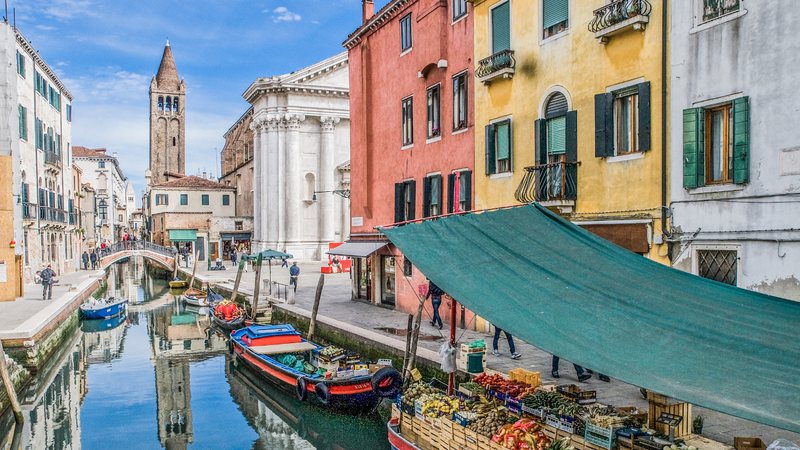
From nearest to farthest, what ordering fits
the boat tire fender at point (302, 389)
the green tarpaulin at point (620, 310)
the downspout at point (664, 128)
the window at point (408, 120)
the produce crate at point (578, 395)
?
the green tarpaulin at point (620, 310) → the produce crate at point (578, 395) → the downspout at point (664, 128) → the boat tire fender at point (302, 389) → the window at point (408, 120)

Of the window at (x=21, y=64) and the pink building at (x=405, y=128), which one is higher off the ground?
the window at (x=21, y=64)

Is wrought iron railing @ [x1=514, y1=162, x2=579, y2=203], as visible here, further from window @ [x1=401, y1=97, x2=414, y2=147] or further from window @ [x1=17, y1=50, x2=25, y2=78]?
window @ [x1=17, y1=50, x2=25, y2=78]

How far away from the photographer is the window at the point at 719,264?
480 inches

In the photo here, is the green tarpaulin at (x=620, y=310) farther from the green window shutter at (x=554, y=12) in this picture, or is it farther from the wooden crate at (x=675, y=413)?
the green window shutter at (x=554, y=12)

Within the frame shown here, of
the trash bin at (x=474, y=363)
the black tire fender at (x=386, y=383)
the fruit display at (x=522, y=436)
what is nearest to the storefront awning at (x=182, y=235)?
the black tire fender at (x=386, y=383)

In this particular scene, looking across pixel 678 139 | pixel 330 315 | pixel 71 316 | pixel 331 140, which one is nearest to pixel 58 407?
pixel 330 315

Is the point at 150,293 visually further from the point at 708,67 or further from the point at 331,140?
the point at 708,67

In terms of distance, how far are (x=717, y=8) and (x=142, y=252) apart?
50.1 meters

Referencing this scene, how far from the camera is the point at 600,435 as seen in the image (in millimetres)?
8922

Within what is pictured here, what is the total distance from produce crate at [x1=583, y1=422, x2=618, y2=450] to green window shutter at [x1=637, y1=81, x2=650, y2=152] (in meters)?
6.68

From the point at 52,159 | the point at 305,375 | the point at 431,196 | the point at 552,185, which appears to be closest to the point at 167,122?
the point at 52,159

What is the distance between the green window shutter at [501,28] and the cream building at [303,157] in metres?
35.3

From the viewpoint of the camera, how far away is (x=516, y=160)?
17.7 m

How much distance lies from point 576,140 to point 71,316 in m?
24.2
